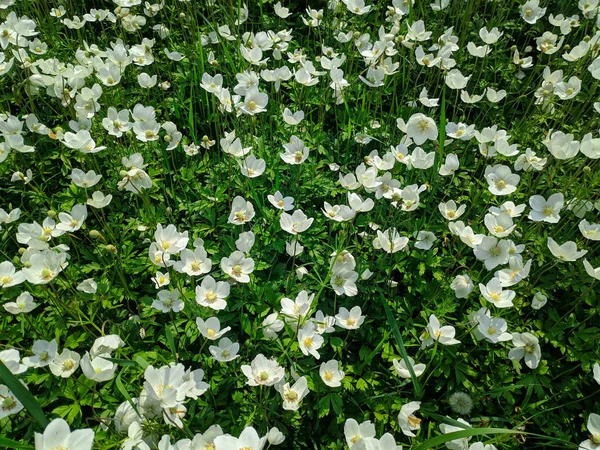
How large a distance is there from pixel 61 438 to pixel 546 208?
8.76ft

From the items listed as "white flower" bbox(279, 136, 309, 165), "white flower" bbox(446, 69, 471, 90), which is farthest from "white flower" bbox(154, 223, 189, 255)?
"white flower" bbox(446, 69, 471, 90)

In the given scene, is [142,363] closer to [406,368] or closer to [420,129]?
[406,368]

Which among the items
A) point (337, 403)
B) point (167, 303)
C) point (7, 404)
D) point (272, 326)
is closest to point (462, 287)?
point (337, 403)

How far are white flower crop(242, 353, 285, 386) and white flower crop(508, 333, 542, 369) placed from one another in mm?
1219

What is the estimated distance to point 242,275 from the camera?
2.44 metres

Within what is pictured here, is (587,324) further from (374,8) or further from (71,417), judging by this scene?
(374,8)

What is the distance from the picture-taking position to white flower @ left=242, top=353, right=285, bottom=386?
2041 mm

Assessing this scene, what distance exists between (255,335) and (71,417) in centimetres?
92

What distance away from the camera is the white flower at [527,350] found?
2402 mm

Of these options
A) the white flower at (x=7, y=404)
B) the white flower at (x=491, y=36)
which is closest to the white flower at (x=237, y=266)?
the white flower at (x=7, y=404)

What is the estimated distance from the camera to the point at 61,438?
1512 mm

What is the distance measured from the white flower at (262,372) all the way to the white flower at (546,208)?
5.71 feet

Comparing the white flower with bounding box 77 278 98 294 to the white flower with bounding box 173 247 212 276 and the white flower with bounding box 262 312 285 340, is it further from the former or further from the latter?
the white flower with bounding box 262 312 285 340

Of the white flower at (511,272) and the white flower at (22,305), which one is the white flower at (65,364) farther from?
the white flower at (511,272)
